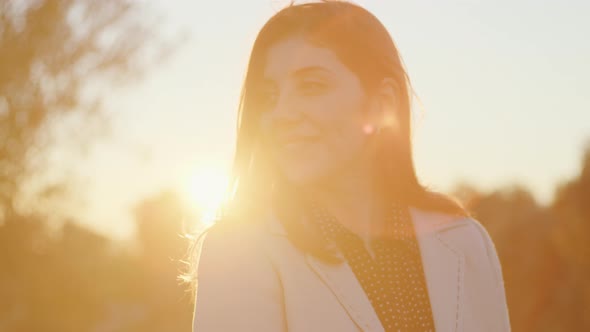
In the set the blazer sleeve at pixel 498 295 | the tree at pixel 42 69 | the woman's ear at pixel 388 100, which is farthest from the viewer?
the tree at pixel 42 69

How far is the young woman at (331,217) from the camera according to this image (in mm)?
2633

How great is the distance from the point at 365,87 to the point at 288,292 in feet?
3.17

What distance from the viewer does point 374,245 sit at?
10.1 ft

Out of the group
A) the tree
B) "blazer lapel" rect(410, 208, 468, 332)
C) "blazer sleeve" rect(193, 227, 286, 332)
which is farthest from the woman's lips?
the tree

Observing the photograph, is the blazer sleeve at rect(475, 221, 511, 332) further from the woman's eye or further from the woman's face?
the woman's eye

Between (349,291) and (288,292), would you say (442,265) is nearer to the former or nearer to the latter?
(349,291)

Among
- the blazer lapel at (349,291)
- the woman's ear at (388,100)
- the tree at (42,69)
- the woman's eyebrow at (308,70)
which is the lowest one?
the blazer lapel at (349,291)

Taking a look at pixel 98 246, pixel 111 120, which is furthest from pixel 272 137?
pixel 98 246

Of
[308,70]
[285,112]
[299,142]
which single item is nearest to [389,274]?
[299,142]

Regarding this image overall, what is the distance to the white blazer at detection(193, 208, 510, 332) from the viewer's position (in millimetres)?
2537

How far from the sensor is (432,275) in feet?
10.1

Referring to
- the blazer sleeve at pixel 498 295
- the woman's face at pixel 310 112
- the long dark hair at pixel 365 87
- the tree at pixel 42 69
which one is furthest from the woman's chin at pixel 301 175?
the tree at pixel 42 69

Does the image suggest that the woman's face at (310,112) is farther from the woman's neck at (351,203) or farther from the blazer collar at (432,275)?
the blazer collar at (432,275)

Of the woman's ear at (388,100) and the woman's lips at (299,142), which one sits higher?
the woman's ear at (388,100)
